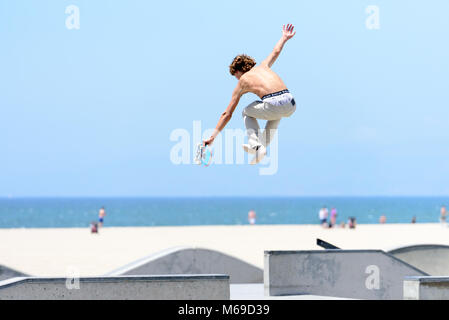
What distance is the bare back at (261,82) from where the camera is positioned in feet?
29.9

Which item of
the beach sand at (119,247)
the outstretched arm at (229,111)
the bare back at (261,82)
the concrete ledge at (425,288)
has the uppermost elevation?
the bare back at (261,82)

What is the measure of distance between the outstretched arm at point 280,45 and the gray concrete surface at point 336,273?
12.7 feet

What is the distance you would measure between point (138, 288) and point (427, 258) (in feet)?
25.1

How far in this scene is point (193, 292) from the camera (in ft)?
33.6

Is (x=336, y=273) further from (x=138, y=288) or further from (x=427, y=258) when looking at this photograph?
(x=138, y=288)

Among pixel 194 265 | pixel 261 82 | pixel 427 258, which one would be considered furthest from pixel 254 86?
pixel 427 258

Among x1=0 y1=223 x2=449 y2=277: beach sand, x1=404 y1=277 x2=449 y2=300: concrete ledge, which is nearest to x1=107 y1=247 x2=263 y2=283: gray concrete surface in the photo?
x1=0 y1=223 x2=449 y2=277: beach sand

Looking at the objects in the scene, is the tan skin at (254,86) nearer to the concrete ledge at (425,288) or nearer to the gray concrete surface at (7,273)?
the concrete ledge at (425,288)

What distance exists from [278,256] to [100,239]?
28.1 metres

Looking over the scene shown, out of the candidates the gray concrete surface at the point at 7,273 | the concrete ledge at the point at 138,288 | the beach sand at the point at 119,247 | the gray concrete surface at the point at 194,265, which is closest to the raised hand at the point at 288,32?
the concrete ledge at the point at 138,288

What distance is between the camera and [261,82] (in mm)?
9156

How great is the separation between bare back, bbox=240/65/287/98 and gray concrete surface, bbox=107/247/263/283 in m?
5.80

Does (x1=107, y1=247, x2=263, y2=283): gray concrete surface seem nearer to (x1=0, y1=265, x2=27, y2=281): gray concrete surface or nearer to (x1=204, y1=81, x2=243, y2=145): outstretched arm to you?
(x1=0, y1=265, x2=27, y2=281): gray concrete surface
